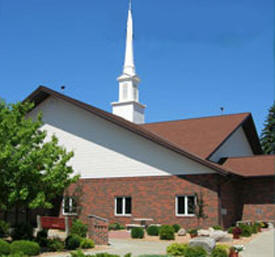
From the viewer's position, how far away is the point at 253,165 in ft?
93.4

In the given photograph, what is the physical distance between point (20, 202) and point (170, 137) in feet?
51.1

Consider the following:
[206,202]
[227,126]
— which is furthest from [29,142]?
[227,126]

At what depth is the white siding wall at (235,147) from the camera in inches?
1166

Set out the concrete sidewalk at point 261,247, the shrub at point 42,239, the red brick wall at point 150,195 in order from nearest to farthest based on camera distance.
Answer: the concrete sidewalk at point 261,247
the shrub at point 42,239
the red brick wall at point 150,195

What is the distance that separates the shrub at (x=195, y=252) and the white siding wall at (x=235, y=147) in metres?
14.1

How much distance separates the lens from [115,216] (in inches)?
1104

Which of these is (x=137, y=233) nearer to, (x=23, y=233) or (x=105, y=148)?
(x=23, y=233)

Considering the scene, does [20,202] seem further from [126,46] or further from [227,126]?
[126,46]

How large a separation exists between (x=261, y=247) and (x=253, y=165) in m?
11.6

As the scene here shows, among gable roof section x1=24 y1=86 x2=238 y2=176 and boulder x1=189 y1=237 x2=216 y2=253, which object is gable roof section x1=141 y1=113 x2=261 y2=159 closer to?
gable roof section x1=24 y1=86 x2=238 y2=176

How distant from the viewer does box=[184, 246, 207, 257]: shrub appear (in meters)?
14.1

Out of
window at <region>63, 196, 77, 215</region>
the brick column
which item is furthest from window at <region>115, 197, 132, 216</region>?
the brick column

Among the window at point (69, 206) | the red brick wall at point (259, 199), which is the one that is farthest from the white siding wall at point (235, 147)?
the window at point (69, 206)

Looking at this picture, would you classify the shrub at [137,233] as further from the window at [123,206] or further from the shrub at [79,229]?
the window at [123,206]
